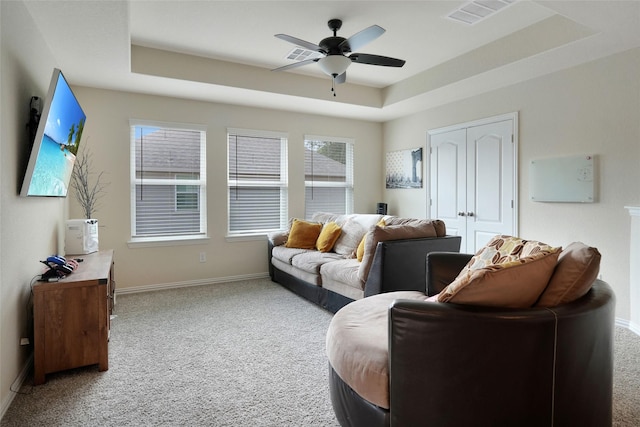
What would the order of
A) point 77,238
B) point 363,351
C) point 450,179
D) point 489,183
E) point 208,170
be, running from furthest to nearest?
point 450,179 < point 208,170 < point 489,183 < point 77,238 < point 363,351

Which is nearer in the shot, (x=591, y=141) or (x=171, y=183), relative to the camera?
(x=591, y=141)

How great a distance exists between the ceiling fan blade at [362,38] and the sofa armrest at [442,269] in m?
1.66

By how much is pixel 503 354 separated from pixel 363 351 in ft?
1.83

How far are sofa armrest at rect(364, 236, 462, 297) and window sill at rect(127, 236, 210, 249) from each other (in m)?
2.63

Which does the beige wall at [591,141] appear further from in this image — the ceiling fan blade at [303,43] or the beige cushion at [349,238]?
the ceiling fan blade at [303,43]

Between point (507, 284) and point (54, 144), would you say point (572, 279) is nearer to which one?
point (507, 284)

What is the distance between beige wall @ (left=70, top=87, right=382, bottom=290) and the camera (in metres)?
4.30

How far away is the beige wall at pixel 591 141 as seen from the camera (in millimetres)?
3234

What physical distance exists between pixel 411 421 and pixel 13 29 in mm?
2974

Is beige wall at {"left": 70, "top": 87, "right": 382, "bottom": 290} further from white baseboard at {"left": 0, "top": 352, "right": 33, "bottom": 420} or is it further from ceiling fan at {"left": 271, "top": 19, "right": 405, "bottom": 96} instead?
ceiling fan at {"left": 271, "top": 19, "right": 405, "bottom": 96}

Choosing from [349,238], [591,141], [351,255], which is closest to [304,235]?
[349,238]

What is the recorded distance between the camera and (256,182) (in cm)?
525

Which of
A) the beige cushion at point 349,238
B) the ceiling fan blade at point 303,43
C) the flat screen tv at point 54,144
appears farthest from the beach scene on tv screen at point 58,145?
the beige cushion at point 349,238

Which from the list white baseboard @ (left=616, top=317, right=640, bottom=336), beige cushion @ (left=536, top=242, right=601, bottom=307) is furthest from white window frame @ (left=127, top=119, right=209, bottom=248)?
white baseboard @ (left=616, top=317, right=640, bottom=336)
